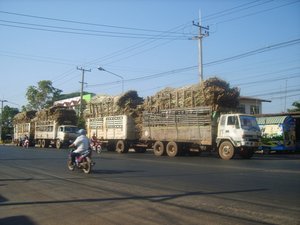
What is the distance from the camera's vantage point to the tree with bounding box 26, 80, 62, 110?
267 feet

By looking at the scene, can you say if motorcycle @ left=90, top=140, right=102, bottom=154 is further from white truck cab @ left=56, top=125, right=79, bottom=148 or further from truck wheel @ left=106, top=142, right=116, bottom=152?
white truck cab @ left=56, top=125, right=79, bottom=148

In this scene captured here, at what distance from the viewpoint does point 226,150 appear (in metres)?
22.5

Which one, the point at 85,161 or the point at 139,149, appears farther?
the point at 139,149

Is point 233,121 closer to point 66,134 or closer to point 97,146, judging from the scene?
point 97,146

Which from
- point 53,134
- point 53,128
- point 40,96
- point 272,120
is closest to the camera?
point 272,120

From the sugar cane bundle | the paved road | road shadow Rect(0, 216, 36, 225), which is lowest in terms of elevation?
road shadow Rect(0, 216, 36, 225)

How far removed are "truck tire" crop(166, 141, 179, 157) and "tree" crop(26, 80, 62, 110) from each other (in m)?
59.4

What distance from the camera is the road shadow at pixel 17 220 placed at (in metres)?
6.94

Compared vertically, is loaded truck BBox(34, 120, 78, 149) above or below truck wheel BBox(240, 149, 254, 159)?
above

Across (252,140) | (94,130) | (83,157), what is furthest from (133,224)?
(94,130)

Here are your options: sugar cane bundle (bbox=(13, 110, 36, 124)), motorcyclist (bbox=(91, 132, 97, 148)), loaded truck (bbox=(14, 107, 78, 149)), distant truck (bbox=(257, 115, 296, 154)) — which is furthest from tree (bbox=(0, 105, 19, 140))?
distant truck (bbox=(257, 115, 296, 154))

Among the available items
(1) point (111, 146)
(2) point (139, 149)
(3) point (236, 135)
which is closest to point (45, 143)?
(1) point (111, 146)

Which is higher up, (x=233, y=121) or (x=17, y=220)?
(x=233, y=121)

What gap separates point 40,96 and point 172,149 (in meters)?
60.6
